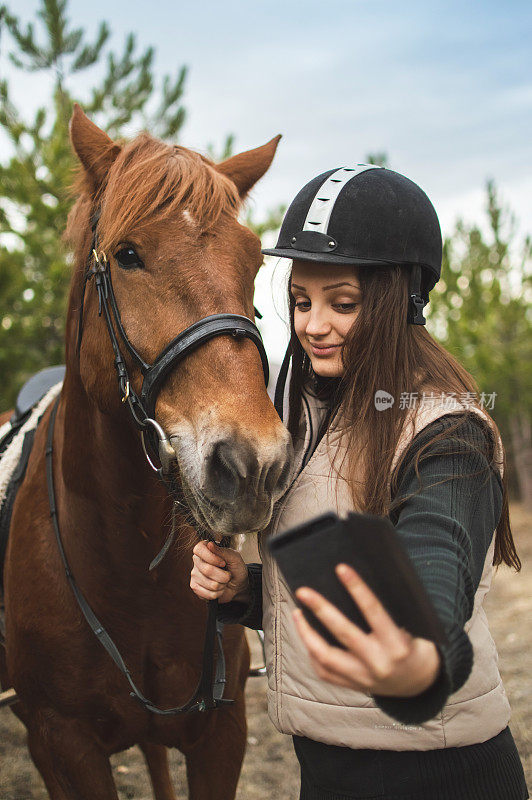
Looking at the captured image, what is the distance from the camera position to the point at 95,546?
6.97ft

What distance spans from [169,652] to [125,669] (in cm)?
15

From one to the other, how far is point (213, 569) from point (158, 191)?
1002mm

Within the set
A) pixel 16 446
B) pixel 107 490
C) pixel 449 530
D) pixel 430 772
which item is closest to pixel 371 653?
pixel 449 530

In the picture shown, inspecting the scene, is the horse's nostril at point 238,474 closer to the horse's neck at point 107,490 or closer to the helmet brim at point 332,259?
the helmet brim at point 332,259

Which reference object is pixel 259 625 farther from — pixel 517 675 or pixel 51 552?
pixel 517 675

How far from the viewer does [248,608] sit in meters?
1.70

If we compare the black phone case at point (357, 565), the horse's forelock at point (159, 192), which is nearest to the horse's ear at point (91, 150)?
the horse's forelock at point (159, 192)

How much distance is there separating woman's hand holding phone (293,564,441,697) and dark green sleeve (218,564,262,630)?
2.92ft

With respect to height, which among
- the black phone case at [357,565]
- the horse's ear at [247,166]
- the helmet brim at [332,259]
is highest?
the horse's ear at [247,166]

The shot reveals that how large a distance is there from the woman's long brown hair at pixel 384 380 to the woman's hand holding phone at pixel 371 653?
0.49m

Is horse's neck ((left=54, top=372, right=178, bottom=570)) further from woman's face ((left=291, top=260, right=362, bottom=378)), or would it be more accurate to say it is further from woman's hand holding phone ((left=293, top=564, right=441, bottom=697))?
woman's hand holding phone ((left=293, top=564, right=441, bottom=697))

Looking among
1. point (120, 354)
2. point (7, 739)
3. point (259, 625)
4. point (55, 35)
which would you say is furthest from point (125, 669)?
point (55, 35)

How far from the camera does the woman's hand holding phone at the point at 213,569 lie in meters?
1.51

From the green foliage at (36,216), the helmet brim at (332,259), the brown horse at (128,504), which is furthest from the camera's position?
the green foliage at (36,216)
